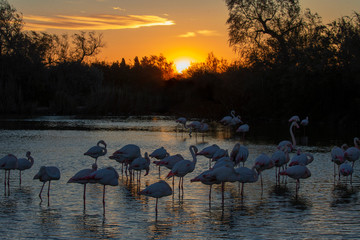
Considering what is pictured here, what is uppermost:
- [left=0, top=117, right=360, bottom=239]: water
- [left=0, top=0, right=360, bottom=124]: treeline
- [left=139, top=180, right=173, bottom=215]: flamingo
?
[left=0, top=0, right=360, bottom=124]: treeline

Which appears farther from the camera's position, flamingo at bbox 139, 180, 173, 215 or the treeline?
the treeline

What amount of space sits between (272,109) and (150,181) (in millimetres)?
26633

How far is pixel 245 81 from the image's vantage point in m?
39.9

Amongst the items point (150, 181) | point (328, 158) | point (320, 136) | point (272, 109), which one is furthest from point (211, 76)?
point (150, 181)

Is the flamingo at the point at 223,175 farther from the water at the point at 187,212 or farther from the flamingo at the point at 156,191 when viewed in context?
the flamingo at the point at 156,191

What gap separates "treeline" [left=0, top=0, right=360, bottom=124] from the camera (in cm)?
3369

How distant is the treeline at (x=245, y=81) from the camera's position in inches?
1326

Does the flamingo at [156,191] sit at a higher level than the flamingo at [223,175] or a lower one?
lower

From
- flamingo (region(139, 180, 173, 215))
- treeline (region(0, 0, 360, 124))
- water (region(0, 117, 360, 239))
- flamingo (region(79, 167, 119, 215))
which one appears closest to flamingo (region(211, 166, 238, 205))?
water (region(0, 117, 360, 239))

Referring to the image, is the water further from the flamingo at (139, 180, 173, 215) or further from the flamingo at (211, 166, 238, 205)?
the flamingo at (211, 166, 238, 205)

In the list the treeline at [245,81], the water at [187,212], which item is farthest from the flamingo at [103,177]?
the treeline at [245,81]

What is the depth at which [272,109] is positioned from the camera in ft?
122

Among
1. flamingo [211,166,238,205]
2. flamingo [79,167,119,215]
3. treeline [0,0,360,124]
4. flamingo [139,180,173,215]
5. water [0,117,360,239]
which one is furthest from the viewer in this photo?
treeline [0,0,360,124]

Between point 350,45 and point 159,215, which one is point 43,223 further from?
point 350,45
